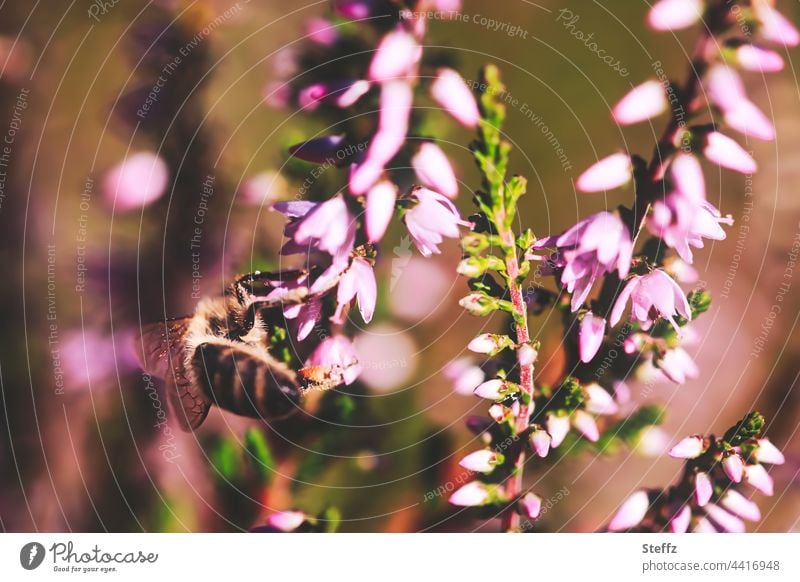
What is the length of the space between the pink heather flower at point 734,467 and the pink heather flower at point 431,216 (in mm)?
457

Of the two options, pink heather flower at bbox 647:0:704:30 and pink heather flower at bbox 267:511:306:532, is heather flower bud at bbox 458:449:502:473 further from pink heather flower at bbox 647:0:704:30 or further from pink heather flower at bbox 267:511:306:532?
pink heather flower at bbox 647:0:704:30

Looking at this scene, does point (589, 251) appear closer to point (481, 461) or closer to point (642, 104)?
point (642, 104)

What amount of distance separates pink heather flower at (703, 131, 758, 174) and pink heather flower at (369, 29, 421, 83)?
0.36 metres

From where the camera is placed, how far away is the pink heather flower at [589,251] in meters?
0.67

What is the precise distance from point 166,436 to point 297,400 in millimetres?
171

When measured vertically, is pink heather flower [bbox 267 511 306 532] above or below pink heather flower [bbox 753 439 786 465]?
above

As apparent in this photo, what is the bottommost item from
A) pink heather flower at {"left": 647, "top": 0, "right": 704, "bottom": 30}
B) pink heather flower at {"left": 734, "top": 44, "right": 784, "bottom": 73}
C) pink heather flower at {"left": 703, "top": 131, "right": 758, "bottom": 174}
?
pink heather flower at {"left": 703, "top": 131, "right": 758, "bottom": 174}

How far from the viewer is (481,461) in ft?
2.41

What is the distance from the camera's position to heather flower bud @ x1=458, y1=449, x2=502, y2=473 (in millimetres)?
735

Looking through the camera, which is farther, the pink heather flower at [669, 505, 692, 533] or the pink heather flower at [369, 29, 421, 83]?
the pink heather flower at [669, 505, 692, 533]

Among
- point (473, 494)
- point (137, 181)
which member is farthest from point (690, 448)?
point (137, 181)

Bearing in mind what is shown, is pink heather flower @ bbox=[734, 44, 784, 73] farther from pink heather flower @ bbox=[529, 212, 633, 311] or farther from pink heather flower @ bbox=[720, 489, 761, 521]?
pink heather flower @ bbox=[720, 489, 761, 521]
